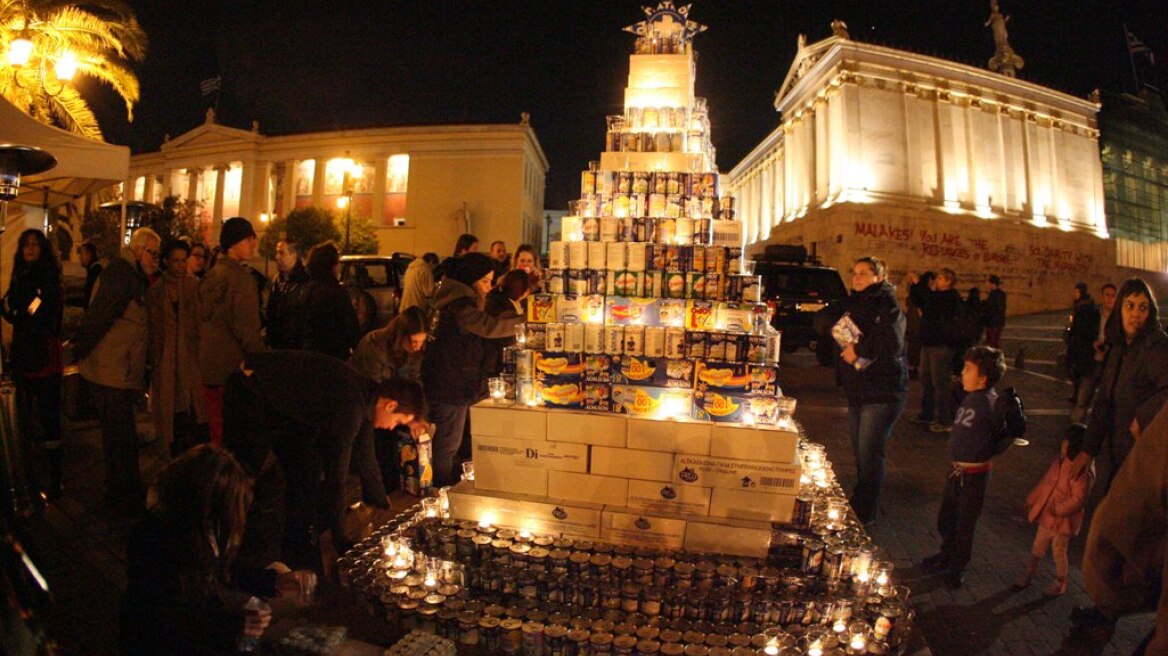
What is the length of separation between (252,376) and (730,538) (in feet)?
10.3

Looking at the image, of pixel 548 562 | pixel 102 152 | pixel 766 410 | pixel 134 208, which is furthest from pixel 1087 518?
pixel 134 208

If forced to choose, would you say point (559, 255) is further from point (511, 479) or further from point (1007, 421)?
point (1007, 421)

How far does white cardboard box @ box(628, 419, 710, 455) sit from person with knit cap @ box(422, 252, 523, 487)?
1596 mm

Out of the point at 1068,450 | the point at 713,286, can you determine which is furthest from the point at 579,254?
the point at 1068,450

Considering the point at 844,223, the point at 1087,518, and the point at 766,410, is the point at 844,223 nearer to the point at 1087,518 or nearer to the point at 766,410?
the point at 1087,518

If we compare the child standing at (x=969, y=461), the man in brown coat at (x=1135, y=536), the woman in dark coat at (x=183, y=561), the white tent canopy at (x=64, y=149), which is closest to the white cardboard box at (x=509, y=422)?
the woman in dark coat at (x=183, y=561)

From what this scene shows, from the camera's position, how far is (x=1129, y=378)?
4.21 m

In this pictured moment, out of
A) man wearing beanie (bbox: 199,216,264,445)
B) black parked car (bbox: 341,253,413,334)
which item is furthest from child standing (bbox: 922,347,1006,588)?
black parked car (bbox: 341,253,413,334)

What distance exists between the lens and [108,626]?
3.37 m

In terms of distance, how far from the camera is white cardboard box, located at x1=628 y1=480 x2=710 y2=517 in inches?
164

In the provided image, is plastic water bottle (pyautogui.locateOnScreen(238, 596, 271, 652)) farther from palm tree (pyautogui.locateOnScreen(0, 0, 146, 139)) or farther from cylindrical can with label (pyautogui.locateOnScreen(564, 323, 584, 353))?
palm tree (pyautogui.locateOnScreen(0, 0, 146, 139))

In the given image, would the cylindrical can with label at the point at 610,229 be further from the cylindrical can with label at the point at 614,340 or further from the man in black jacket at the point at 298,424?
the man in black jacket at the point at 298,424

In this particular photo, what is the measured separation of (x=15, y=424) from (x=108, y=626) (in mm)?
2230

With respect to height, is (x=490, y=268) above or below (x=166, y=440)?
above
